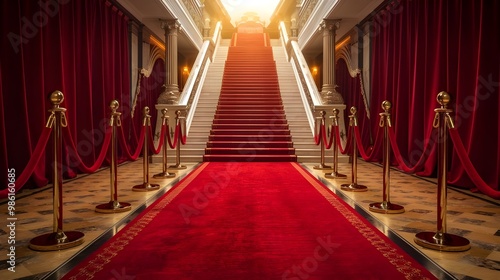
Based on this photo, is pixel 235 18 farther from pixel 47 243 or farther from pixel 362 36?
pixel 47 243

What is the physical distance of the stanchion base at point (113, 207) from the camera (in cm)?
350

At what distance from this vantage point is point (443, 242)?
8.47 ft

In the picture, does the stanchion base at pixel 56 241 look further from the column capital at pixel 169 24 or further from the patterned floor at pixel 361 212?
the column capital at pixel 169 24

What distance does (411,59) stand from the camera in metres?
6.28

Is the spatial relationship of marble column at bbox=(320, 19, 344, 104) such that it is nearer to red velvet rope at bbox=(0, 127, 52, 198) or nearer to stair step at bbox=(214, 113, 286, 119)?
stair step at bbox=(214, 113, 286, 119)

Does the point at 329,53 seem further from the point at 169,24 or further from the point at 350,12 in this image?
the point at 169,24

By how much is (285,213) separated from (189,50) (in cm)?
1146

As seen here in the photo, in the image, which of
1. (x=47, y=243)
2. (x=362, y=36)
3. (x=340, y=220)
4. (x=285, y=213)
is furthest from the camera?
(x=362, y=36)

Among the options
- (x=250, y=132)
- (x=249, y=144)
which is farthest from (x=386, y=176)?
(x=250, y=132)

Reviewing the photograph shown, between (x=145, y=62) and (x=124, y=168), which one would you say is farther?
(x=145, y=62)

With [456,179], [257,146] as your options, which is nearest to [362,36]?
[257,146]

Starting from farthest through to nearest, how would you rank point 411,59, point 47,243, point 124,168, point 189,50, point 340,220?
point 189,50
point 124,168
point 411,59
point 340,220
point 47,243

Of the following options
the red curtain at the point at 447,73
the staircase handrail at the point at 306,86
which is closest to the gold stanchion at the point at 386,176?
the red curtain at the point at 447,73

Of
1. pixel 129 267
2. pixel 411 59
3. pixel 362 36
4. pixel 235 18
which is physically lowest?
pixel 129 267
